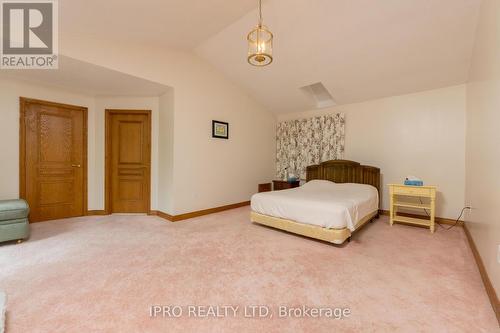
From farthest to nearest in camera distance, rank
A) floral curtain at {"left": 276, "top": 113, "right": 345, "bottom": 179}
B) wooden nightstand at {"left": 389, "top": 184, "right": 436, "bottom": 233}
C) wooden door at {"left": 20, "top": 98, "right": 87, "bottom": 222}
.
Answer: floral curtain at {"left": 276, "top": 113, "right": 345, "bottom": 179} → wooden door at {"left": 20, "top": 98, "right": 87, "bottom": 222} → wooden nightstand at {"left": 389, "top": 184, "right": 436, "bottom": 233}

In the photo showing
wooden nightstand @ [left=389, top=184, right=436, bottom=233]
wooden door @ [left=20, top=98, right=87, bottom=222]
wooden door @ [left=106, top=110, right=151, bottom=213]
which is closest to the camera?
wooden nightstand @ [left=389, top=184, right=436, bottom=233]

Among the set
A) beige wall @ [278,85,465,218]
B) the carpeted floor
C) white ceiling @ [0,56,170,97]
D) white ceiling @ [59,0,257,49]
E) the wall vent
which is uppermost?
white ceiling @ [59,0,257,49]

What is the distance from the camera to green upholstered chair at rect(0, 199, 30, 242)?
2645 mm

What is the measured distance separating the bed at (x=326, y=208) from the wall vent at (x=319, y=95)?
1568 mm

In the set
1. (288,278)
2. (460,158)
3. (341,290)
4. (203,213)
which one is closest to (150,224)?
(203,213)

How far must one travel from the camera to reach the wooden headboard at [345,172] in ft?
14.2

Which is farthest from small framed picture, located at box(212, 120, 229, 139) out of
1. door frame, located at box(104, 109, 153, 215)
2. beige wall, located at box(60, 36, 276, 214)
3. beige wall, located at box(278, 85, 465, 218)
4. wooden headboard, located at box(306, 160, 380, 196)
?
beige wall, located at box(278, 85, 465, 218)

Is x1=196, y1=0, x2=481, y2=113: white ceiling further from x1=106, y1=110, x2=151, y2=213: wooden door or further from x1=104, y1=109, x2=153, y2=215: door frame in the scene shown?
x1=106, y1=110, x2=151, y2=213: wooden door

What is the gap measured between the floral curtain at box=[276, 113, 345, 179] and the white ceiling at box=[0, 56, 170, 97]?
3.14m

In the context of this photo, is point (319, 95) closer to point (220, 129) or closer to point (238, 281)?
point (220, 129)

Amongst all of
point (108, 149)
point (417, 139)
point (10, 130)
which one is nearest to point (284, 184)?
point (417, 139)

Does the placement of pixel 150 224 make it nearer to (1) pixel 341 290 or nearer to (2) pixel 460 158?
(1) pixel 341 290

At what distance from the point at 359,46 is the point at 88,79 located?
4.18 meters

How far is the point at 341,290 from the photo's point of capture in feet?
6.02
